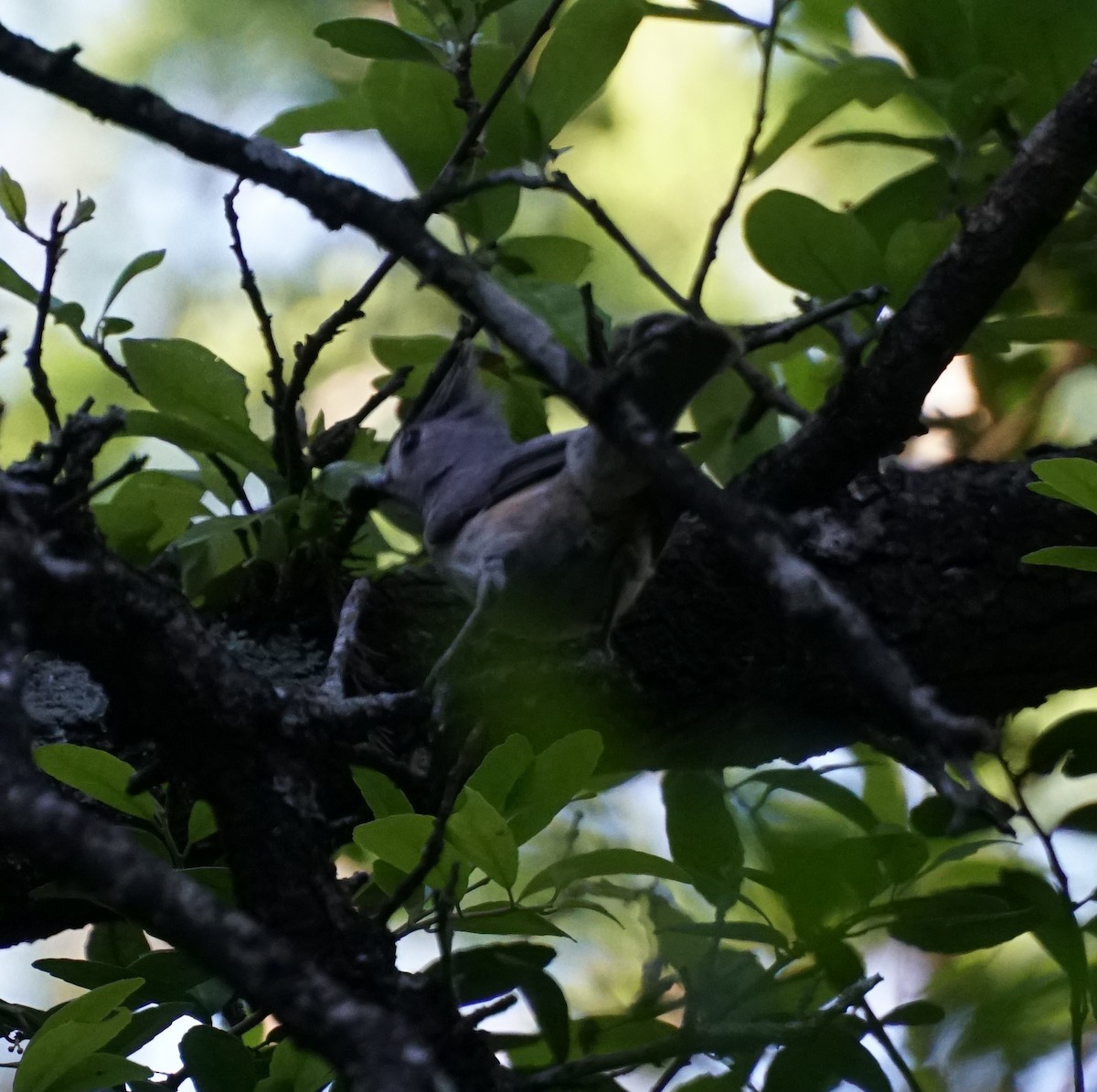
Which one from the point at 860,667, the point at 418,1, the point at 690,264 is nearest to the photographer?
the point at 860,667

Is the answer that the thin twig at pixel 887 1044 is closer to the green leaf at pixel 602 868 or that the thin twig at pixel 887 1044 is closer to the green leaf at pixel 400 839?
the green leaf at pixel 602 868

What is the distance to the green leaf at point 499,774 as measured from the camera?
3.81 feet

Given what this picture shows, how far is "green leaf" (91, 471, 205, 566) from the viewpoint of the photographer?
176 cm

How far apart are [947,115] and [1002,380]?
0.55 metres

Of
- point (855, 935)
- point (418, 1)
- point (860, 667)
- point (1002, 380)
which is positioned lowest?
point (855, 935)

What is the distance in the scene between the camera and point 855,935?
121cm

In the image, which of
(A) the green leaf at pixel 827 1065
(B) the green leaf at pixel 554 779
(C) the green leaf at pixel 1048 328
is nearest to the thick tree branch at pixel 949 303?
(C) the green leaf at pixel 1048 328

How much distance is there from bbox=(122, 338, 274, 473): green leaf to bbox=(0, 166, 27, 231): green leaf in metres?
0.20

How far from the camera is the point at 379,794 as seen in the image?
1.26 m

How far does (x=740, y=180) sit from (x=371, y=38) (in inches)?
19.7

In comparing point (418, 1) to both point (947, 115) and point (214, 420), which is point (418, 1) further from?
point (947, 115)

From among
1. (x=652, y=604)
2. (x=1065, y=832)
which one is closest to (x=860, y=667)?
(x=1065, y=832)

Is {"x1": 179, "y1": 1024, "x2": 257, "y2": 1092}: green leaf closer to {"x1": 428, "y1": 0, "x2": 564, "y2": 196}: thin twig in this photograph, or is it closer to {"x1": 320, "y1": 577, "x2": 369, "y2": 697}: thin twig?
{"x1": 320, "y1": 577, "x2": 369, "y2": 697}: thin twig

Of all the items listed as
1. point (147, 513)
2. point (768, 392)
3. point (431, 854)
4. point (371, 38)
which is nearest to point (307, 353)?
point (147, 513)
